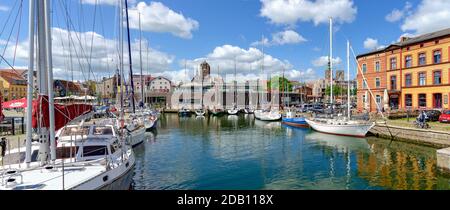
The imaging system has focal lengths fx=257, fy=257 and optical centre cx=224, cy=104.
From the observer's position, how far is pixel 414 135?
1020 inches

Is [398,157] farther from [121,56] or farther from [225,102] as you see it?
[225,102]

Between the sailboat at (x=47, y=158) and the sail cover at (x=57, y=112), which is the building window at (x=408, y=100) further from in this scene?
the sail cover at (x=57, y=112)

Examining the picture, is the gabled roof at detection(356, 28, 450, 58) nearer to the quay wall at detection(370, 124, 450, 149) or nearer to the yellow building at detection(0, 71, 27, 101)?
the quay wall at detection(370, 124, 450, 149)

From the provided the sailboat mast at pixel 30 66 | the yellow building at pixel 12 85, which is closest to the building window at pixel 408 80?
the sailboat mast at pixel 30 66

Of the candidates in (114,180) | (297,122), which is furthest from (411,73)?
(114,180)

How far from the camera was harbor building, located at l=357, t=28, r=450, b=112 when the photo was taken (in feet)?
123

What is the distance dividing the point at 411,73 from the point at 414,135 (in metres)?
21.1

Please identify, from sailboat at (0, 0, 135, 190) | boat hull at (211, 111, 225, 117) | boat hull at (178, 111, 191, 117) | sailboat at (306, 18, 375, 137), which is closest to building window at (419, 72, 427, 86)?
sailboat at (306, 18, 375, 137)

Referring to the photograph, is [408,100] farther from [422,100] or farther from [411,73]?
[411,73]

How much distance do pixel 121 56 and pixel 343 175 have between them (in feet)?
84.8

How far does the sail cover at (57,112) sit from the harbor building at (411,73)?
3265 cm

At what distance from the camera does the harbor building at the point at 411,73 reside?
37.3 metres

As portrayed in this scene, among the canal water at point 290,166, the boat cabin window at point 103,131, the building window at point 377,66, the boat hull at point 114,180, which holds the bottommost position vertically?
the canal water at point 290,166
